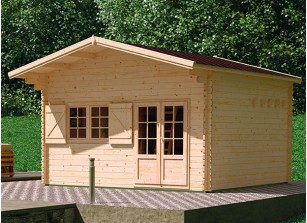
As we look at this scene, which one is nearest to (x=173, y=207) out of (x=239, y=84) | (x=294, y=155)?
(x=239, y=84)

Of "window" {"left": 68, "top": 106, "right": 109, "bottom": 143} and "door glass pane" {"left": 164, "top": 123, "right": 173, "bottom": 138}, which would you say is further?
"window" {"left": 68, "top": 106, "right": 109, "bottom": 143}

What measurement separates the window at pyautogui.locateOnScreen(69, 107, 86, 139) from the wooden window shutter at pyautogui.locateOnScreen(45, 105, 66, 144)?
152mm

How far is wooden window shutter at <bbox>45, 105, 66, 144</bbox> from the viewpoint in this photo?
16078mm

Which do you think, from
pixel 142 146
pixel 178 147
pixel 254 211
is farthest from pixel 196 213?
pixel 142 146

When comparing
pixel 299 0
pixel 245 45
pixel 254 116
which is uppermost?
pixel 299 0

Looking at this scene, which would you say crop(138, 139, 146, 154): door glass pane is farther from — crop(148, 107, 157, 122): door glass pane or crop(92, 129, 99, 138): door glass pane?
crop(92, 129, 99, 138): door glass pane

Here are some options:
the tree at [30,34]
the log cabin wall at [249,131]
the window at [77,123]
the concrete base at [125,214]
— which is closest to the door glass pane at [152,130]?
the log cabin wall at [249,131]

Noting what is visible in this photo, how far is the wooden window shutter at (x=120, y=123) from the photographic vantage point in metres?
15.0

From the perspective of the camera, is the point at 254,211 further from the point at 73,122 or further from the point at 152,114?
the point at 73,122

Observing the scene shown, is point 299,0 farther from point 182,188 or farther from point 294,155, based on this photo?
point 182,188

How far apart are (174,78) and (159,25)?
13.7 metres

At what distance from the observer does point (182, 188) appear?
14352 mm

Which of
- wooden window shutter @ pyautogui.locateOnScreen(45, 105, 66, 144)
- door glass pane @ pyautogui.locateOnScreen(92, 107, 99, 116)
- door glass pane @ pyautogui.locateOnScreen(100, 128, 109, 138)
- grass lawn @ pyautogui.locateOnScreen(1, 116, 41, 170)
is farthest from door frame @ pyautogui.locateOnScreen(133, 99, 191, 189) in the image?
grass lawn @ pyautogui.locateOnScreen(1, 116, 41, 170)

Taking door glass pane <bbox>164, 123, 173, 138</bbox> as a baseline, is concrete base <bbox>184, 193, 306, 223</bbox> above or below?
below
